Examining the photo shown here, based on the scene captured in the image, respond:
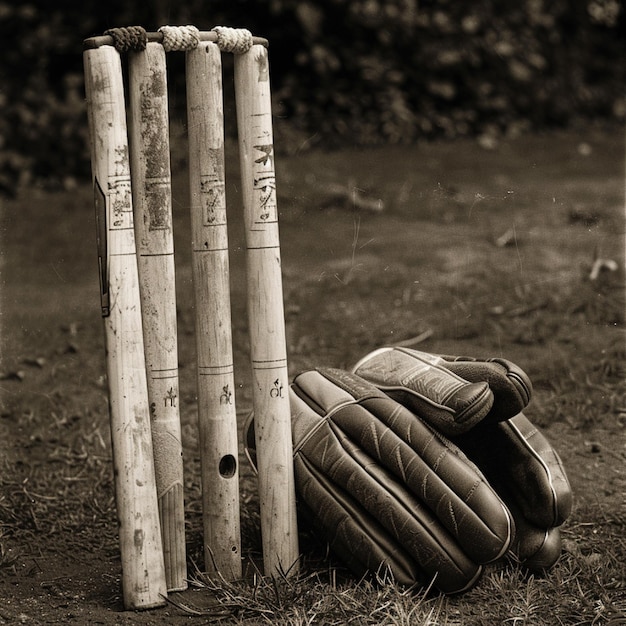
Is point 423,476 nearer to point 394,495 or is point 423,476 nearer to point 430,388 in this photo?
point 394,495

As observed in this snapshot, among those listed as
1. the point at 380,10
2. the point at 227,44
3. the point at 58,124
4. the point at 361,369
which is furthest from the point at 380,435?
the point at 380,10

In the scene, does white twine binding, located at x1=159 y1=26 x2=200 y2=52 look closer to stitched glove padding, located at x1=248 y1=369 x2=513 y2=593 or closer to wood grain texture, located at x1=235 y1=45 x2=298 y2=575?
wood grain texture, located at x1=235 y1=45 x2=298 y2=575

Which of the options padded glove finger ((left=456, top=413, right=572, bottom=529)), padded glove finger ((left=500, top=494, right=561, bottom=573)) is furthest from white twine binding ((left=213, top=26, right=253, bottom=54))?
padded glove finger ((left=500, top=494, right=561, bottom=573))

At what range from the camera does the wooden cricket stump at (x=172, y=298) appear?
2.47 meters

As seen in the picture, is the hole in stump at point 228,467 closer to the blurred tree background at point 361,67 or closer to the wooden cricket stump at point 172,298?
the wooden cricket stump at point 172,298

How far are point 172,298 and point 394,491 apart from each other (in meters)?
0.78

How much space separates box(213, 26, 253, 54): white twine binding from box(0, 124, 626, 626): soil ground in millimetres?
357

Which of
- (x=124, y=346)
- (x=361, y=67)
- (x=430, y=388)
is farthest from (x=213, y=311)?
(x=361, y=67)

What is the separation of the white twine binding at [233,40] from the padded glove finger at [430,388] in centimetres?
98

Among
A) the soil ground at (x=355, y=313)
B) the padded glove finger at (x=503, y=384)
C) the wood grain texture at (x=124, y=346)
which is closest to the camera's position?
the wood grain texture at (x=124, y=346)

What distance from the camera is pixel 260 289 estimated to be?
265 cm

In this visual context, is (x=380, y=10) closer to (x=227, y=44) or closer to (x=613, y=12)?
(x=613, y=12)

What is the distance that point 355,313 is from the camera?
5.08 m

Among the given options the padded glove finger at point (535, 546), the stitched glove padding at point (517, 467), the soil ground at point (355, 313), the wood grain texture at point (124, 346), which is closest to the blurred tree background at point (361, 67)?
the soil ground at point (355, 313)
